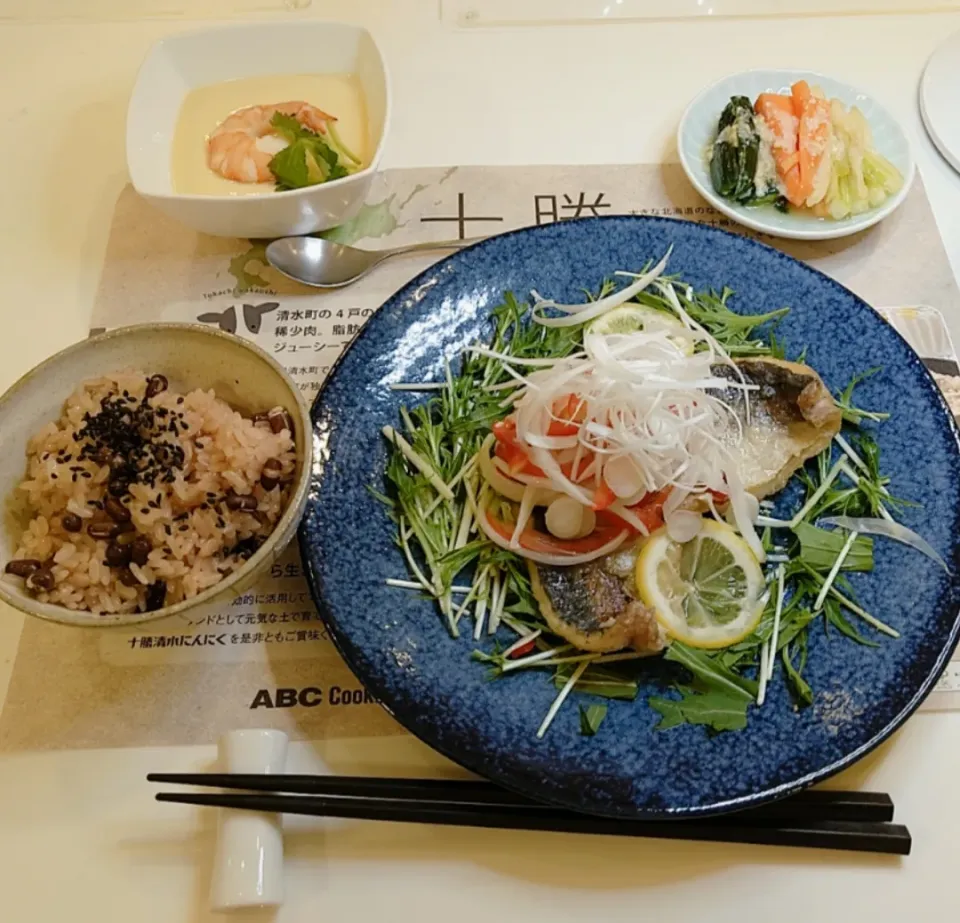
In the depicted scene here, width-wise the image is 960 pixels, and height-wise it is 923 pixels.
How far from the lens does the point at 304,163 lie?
190cm

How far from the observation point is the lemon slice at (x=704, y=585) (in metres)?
1.37

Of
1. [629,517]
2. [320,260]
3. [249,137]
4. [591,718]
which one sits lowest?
[591,718]

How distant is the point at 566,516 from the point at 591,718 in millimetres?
359

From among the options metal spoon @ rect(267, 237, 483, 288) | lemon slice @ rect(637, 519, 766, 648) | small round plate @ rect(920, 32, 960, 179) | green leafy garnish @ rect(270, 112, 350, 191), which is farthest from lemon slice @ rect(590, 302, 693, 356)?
small round plate @ rect(920, 32, 960, 179)

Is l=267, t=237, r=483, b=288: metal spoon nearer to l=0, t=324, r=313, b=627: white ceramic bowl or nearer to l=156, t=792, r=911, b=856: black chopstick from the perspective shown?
l=0, t=324, r=313, b=627: white ceramic bowl

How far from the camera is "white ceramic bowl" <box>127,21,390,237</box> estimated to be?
1785 mm

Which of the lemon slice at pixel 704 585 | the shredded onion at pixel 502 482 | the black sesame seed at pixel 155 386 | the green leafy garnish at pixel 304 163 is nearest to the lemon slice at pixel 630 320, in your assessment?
the shredded onion at pixel 502 482

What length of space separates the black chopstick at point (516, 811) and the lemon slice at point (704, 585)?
283mm

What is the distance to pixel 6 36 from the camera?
8.04 ft

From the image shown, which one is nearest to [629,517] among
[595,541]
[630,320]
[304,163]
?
[595,541]

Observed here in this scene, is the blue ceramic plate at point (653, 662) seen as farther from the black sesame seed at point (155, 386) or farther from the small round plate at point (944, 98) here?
the small round plate at point (944, 98)

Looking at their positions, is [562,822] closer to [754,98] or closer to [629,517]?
[629,517]

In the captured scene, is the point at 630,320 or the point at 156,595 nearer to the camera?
the point at 156,595

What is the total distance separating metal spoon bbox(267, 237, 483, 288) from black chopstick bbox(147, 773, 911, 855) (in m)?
1.14
